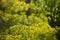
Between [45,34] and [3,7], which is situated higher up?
[3,7]

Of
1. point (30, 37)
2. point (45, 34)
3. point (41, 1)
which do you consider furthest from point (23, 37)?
point (41, 1)

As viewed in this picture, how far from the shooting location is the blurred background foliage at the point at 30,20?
709cm

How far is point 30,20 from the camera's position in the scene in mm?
8031

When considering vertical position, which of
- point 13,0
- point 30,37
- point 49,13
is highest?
point 13,0

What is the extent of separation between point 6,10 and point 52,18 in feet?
6.17

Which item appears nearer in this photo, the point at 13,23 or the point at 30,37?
the point at 30,37

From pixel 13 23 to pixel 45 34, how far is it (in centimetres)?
154

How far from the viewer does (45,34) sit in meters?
7.12

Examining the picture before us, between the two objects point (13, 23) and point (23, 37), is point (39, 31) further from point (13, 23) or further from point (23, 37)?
point (13, 23)

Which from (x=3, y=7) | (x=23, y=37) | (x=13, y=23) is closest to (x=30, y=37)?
(x=23, y=37)

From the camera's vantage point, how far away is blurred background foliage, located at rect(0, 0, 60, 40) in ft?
23.2

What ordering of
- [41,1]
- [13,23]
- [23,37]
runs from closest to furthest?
[23,37], [13,23], [41,1]

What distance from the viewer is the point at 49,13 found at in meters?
8.31

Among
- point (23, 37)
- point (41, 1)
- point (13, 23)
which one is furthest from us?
point (41, 1)
